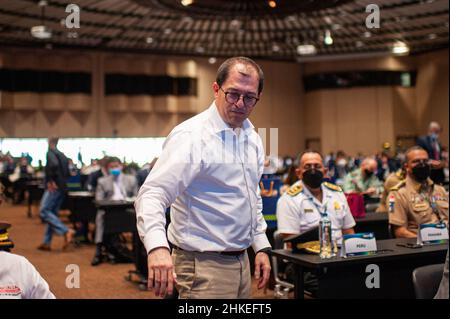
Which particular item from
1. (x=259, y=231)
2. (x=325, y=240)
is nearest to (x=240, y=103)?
(x=259, y=231)

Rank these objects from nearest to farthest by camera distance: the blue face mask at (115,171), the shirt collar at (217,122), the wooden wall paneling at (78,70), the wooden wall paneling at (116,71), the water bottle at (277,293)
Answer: the shirt collar at (217,122) → the water bottle at (277,293) → the blue face mask at (115,171) → the wooden wall paneling at (78,70) → the wooden wall paneling at (116,71)

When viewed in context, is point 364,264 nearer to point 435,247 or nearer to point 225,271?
point 435,247

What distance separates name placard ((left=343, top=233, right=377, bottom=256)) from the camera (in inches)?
134

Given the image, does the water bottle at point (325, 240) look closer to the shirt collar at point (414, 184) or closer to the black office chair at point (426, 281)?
the black office chair at point (426, 281)

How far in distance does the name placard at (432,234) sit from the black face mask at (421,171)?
1.78 feet

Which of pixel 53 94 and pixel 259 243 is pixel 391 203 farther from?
pixel 53 94

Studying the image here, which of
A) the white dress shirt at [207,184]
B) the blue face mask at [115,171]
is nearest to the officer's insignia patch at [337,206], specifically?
the white dress shirt at [207,184]

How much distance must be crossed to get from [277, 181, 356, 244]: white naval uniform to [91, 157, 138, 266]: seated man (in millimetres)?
3503

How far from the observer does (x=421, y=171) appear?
4.31 metres

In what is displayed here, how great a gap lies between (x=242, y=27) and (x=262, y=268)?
15.4m

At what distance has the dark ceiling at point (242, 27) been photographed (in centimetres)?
1310

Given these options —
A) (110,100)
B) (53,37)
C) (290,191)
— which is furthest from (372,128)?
(290,191)
